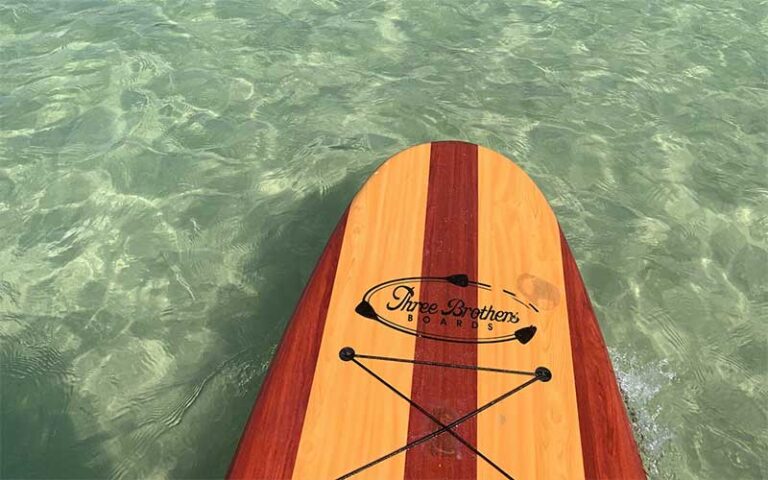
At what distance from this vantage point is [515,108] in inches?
142

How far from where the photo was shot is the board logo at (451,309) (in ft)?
6.40

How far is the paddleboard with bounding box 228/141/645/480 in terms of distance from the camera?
169cm

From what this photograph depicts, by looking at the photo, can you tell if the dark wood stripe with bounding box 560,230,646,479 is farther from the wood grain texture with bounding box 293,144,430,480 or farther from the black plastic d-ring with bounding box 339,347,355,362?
the black plastic d-ring with bounding box 339,347,355,362

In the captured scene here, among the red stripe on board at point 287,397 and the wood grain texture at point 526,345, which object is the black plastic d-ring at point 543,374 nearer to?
the wood grain texture at point 526,345

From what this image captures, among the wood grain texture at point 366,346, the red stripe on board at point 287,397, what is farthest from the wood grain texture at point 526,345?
the red stripe on board at point 287,397

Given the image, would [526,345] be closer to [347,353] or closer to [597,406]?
[597,406]

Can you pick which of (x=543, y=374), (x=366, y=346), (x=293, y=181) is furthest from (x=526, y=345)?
(x=293, y=181)

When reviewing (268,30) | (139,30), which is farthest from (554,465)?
(139,30)

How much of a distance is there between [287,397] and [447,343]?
52cm

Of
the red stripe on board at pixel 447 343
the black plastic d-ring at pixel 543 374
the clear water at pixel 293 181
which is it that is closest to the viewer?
the red stripe on board at pixel 447 343

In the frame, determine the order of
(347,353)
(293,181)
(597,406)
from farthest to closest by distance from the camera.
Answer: (293,181) < (347,353) < (597,406)

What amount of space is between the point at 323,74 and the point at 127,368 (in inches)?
86.7

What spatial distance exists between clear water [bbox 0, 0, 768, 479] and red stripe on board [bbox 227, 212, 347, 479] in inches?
18.5

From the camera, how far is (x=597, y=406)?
1.81m
